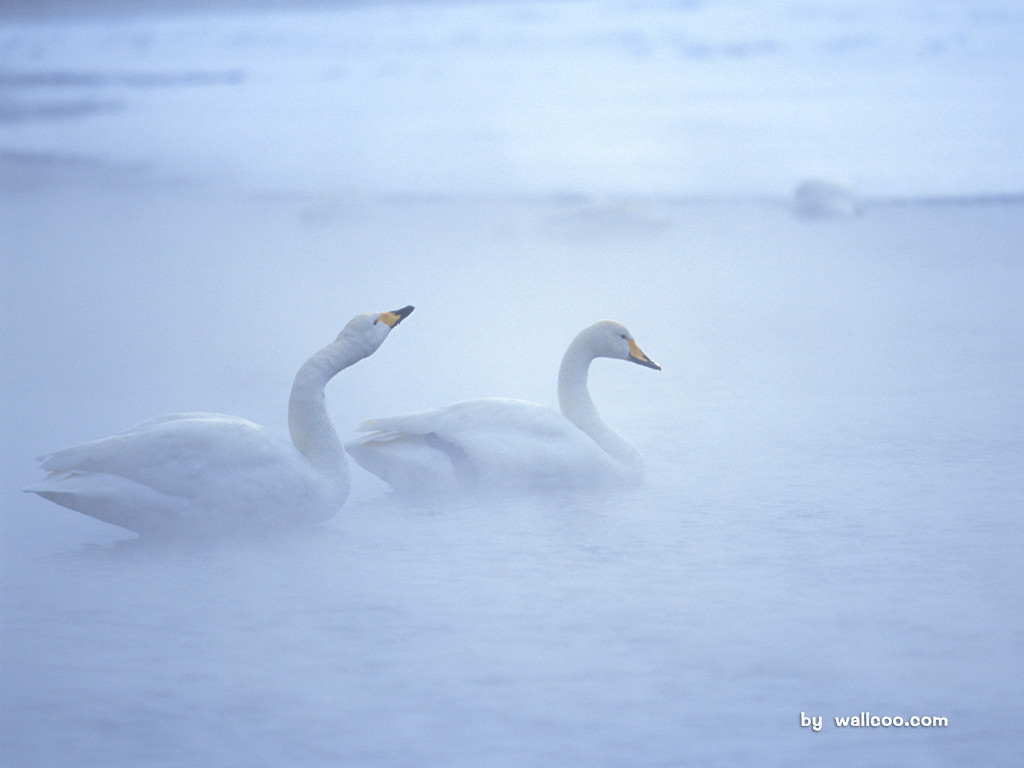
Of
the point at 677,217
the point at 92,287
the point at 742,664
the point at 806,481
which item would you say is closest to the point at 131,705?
the point at 742,664

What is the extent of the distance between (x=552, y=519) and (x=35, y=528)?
1778 millimetres

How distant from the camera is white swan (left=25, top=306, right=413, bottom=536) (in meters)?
3.86

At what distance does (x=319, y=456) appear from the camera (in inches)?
165

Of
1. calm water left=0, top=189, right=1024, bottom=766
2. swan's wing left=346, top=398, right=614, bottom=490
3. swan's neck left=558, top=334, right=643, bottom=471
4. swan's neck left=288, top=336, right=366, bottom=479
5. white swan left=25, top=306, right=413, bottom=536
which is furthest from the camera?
swan's neck left=558, top=334, right=643, bottom=471

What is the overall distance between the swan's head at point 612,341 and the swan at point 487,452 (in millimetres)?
452

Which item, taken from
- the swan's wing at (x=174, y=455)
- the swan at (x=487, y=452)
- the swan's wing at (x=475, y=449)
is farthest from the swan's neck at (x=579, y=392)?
the swan's wing at (x=174, y=455)

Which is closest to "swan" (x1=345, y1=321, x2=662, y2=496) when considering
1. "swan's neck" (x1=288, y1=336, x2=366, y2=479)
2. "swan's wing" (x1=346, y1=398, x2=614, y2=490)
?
"swan's wing" (x1=346, y1=398, x2=614, y2=490)

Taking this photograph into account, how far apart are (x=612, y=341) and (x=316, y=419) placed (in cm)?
146

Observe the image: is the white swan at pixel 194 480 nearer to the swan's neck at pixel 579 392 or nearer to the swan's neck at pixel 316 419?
the swan's neck at pixel 316 419

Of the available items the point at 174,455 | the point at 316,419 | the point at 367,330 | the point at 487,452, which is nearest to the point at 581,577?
the point at 487,452

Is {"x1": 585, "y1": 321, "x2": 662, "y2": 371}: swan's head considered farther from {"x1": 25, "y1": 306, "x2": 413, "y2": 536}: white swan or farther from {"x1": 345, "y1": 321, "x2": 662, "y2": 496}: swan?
{"x1": 25, "y1": 306, "x2": 413, "y2": 536}: white swan

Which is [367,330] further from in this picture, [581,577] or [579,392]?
[581,577]

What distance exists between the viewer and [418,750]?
2588mm

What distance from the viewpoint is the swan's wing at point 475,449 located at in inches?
179
